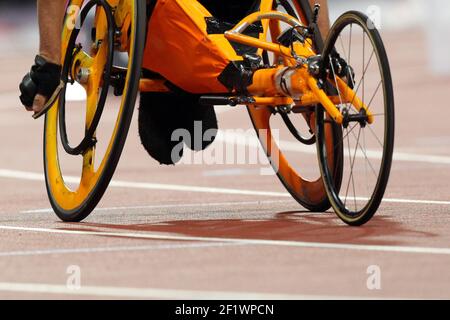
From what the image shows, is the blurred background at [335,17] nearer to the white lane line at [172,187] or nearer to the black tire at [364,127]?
the white lane line at [172,187]

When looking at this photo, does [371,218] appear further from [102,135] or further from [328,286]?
[102,135]

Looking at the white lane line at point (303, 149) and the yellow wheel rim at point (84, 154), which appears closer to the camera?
the yellow wheel rim at point (84, 154)

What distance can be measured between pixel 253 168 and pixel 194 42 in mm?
3760

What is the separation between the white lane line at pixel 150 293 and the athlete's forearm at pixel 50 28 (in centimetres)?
233

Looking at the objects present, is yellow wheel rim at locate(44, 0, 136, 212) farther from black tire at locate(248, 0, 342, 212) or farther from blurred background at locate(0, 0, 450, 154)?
blurred background at locate(0, 0, 450, 154)

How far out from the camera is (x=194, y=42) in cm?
777

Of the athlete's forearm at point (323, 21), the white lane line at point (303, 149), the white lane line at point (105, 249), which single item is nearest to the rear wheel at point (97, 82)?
the white lane line at point (105, 249)

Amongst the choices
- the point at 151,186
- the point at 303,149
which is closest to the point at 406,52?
the point at 303,149

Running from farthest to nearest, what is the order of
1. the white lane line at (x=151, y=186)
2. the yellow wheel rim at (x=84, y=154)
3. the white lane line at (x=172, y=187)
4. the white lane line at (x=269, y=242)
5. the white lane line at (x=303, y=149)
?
the white lane line at (x=303, y=149) → the white lane line at (x=151, y=186) → the white lane line at (x=172, y=187) → the yellow wheel rim at (x=84, y=154) → the white lane line at (x=269, y=242)

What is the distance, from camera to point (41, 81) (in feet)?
25.6

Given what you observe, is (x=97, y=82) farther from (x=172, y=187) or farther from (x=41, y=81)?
(x=172, y=187)

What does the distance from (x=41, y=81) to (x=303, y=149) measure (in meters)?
5.37

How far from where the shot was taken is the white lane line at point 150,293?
17.7 feet

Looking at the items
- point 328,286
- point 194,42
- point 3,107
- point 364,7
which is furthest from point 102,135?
point 364,7
